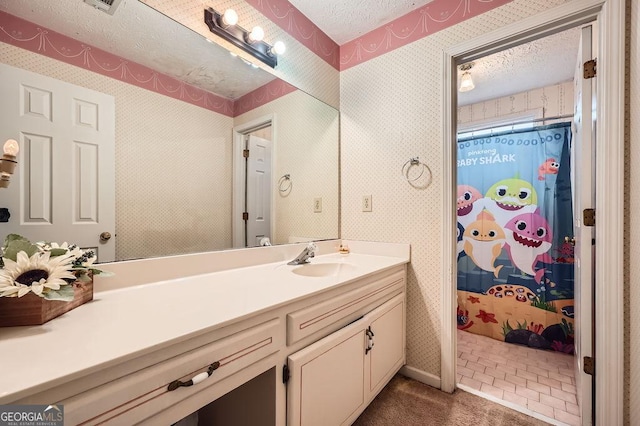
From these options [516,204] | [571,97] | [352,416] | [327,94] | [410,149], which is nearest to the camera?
[352,416]

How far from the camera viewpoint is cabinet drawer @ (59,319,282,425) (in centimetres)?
53

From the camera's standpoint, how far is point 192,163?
1298mm

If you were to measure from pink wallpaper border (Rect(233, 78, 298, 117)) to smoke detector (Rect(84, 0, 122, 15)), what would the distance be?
57 centimetres

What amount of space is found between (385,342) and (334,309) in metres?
0.55

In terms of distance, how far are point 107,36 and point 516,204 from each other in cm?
297

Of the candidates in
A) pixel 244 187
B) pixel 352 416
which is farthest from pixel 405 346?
pixel 244 187

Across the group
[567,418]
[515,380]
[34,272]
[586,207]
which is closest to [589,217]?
[586,207]

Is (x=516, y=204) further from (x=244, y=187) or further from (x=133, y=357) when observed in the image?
(x=133, y=357)

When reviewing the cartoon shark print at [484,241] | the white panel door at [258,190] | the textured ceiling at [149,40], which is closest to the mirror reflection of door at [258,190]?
the white panel door at [258,190]

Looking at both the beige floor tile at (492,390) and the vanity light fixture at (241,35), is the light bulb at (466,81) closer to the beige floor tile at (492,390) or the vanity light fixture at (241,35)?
the vanity light fixture at (241,35)

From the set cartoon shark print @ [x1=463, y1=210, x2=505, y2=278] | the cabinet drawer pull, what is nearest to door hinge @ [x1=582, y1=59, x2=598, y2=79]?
cartoon shark print @ [x1=463, y1=210, x2=505, y2=278]

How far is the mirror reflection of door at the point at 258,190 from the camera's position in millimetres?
1547

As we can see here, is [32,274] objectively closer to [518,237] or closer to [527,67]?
[518,237]

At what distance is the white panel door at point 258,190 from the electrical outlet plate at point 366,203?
0.70 meters
